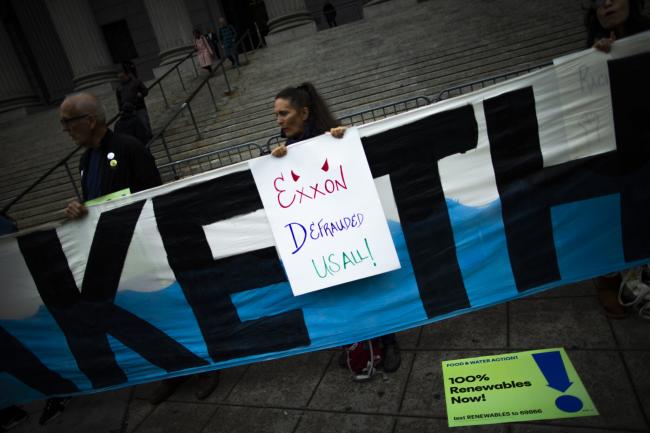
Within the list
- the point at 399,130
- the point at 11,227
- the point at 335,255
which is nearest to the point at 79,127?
the point at 11,227

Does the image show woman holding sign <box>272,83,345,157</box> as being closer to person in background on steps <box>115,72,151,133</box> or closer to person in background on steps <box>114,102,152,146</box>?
person in background on steps <box>114,102,152,146</box>

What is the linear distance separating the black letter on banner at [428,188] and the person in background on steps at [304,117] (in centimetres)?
36

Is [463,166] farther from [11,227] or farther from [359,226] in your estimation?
[11,227]

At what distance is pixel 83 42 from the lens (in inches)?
624

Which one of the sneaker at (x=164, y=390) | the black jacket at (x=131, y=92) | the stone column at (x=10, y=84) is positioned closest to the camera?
the sneaker at (x=164, y=390)

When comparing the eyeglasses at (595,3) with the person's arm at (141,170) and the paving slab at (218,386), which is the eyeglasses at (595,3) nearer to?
the person's arm at (141,170)

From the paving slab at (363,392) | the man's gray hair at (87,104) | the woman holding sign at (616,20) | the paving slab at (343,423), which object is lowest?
the paving slab at (363,392)

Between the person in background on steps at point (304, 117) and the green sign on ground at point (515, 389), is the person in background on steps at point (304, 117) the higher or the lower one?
the higher one

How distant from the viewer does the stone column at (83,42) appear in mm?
15460

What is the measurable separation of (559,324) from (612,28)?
1.92 meters

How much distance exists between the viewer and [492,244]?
253cm

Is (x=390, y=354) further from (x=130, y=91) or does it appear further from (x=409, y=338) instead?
(x=130, y=91)

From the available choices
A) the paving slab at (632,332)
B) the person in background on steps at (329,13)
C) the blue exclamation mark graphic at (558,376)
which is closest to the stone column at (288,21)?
the person in background on steps at (329,13)

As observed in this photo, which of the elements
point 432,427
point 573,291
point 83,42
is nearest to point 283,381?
point 432,427
